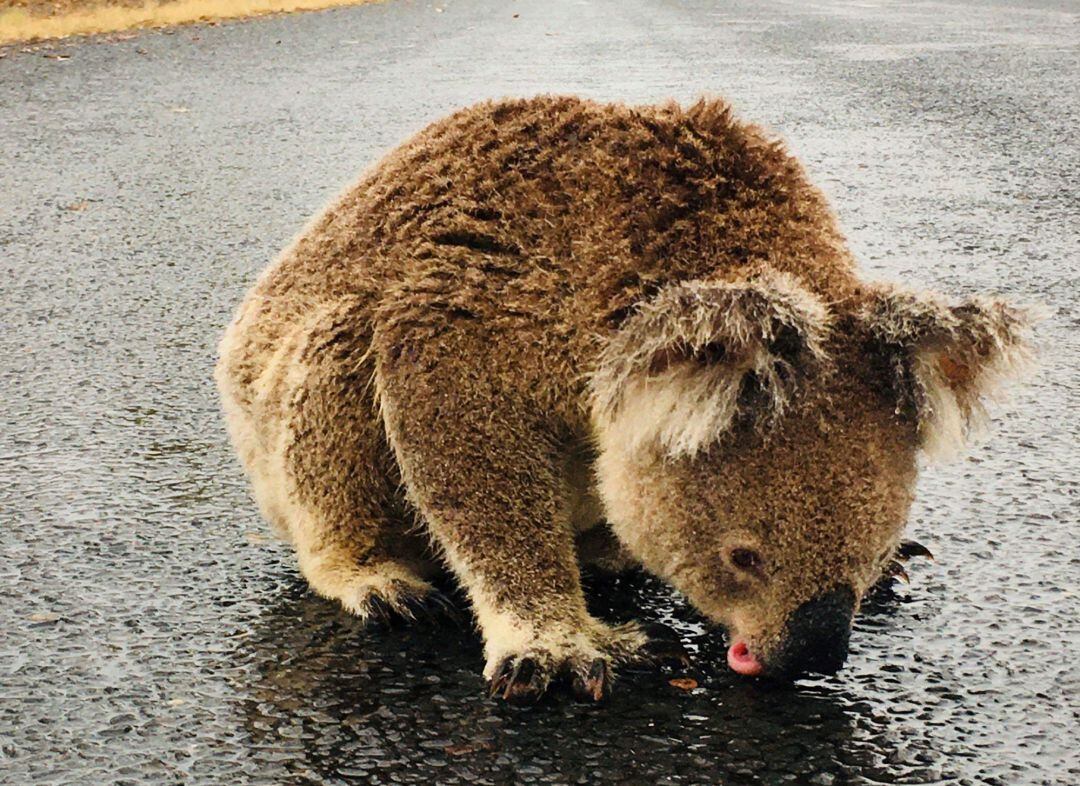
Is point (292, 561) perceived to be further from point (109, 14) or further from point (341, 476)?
point (109, 14)

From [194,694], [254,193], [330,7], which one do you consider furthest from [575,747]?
[330,7]

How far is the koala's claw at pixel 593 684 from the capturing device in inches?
112

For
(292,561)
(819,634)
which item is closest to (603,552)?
(292,561)

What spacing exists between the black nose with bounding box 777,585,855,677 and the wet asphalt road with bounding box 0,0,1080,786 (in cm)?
14

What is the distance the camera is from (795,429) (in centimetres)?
263

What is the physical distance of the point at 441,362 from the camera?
2984mm

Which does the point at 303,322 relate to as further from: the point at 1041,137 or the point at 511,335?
the point at 1041,137

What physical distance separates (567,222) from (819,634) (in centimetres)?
99

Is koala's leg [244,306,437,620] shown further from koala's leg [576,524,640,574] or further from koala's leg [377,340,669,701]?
koala's leg [576,524,640,574]

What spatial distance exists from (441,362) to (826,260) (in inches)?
31.6

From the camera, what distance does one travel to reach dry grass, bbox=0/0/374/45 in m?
17.6

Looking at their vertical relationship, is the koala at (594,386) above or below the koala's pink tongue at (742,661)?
above

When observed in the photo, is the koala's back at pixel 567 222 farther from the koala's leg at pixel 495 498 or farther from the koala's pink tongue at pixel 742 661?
the koala's pink tongue at pixel 742 661

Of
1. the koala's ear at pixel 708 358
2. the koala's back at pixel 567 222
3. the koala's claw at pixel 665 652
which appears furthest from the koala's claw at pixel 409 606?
the koala's ear at pixel 708 358
